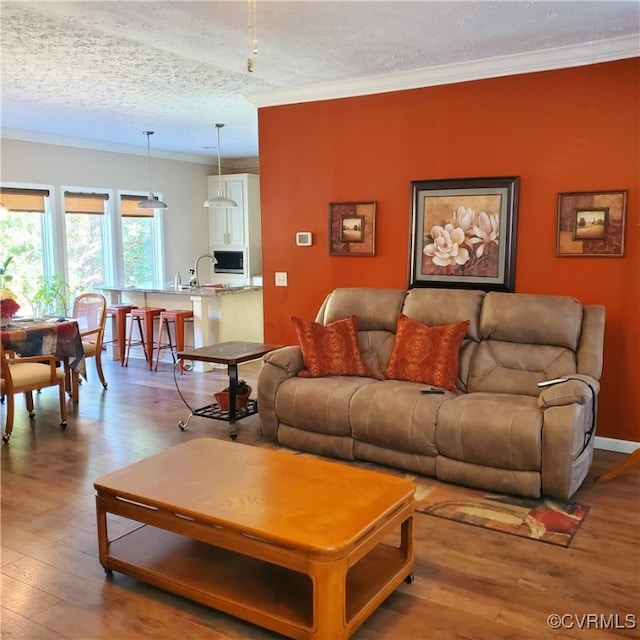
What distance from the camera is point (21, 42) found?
395 centimetres

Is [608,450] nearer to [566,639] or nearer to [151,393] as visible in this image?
[566,639]

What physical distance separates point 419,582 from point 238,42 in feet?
10.7

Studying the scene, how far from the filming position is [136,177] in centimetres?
845

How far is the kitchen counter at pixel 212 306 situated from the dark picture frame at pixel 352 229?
6.50 ft

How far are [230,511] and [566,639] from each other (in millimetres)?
1285

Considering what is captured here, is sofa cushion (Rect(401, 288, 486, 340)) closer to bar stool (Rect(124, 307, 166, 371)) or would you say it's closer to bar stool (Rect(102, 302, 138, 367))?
bar stool (Rect(124, 307, 166, 371))

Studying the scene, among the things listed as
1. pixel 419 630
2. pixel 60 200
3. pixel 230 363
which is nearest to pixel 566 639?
pixel 419 630

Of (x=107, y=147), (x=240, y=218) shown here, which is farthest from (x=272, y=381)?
(x=240, y=218)

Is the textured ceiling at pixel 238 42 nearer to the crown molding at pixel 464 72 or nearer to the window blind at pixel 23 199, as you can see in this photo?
the crown molding at pixel 464 72

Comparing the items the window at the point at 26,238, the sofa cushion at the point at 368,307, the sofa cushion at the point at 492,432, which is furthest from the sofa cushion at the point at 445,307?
the window at the point at 26,238

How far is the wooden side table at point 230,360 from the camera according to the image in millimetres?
4418

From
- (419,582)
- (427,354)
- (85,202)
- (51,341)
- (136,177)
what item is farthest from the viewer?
(136,177)

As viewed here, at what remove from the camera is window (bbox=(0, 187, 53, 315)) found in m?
7.01

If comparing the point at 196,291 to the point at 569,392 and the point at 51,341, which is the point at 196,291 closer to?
the point at 51,341
